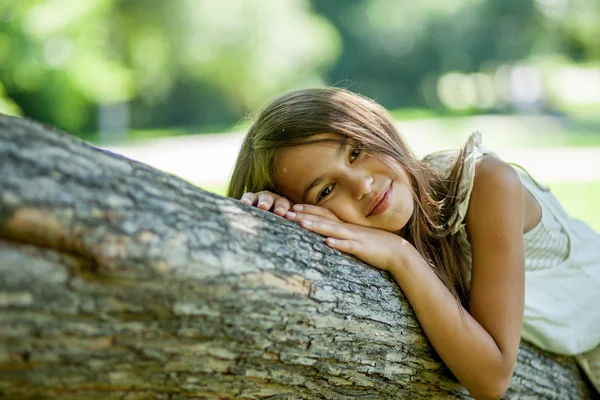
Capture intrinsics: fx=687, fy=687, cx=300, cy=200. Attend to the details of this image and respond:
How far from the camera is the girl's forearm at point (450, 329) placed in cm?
211

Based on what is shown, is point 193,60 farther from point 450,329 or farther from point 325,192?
point 450,329

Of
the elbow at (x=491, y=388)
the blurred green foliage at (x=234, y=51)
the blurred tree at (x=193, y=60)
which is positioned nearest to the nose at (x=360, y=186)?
the elbow at (x=491, y=388)

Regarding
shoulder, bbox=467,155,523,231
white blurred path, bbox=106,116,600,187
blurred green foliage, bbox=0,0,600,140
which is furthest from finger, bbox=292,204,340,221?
blurred green foliage, bbox=0,0,600,140

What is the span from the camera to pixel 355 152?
7.53 feet

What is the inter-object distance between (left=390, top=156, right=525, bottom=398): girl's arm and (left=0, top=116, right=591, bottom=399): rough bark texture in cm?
13

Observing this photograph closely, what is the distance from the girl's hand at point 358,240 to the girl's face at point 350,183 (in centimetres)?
7

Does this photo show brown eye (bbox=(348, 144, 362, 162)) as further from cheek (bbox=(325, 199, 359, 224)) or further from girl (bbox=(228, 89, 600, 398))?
cheek (bbox=(325, 199, 359, 224))

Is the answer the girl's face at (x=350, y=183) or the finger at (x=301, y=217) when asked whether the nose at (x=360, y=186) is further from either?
the finger at (x=301, y=217)

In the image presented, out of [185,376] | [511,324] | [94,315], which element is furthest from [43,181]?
[511,324]

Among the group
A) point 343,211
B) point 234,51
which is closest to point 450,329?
point 343,211

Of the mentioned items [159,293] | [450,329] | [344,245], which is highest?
[344,245]

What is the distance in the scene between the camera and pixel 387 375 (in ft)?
6.87

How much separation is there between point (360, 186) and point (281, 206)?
26 centimetres

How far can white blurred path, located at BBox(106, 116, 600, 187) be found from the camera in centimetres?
1073
